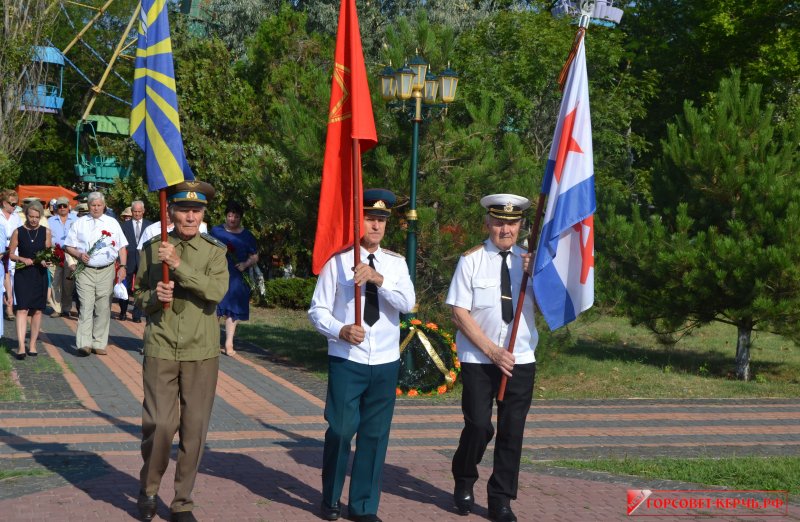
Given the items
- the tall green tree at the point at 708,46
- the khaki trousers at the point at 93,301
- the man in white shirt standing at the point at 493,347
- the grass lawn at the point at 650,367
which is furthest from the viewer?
the tall green tree at the point at 708,46

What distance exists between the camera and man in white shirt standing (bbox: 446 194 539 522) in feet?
21.3

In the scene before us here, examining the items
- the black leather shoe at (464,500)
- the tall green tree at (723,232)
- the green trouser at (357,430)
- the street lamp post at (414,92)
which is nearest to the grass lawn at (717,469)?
the black leather shoe at (464,500)

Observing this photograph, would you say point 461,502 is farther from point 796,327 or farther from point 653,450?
point 796,327

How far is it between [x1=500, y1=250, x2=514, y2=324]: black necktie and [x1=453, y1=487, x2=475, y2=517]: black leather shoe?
108cm

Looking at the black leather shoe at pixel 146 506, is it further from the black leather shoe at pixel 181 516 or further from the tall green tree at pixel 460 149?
the tall green tree at pixel 460 149

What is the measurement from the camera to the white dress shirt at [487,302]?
6594 millimetres

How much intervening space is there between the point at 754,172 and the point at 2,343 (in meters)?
9.75

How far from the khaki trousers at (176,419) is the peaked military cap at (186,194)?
36.9 inches

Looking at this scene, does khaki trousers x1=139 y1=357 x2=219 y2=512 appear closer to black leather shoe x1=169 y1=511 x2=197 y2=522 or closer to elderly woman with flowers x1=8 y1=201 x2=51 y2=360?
black leather shoe x1=169 y1=511 x2=197 y2=522

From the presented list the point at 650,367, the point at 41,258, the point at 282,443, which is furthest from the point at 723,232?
the point at 41,258

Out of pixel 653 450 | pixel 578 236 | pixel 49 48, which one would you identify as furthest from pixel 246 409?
pixel 49 48

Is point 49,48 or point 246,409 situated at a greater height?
point 49,48

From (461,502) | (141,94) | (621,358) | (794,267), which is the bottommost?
(621,358)

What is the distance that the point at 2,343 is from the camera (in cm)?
1367
